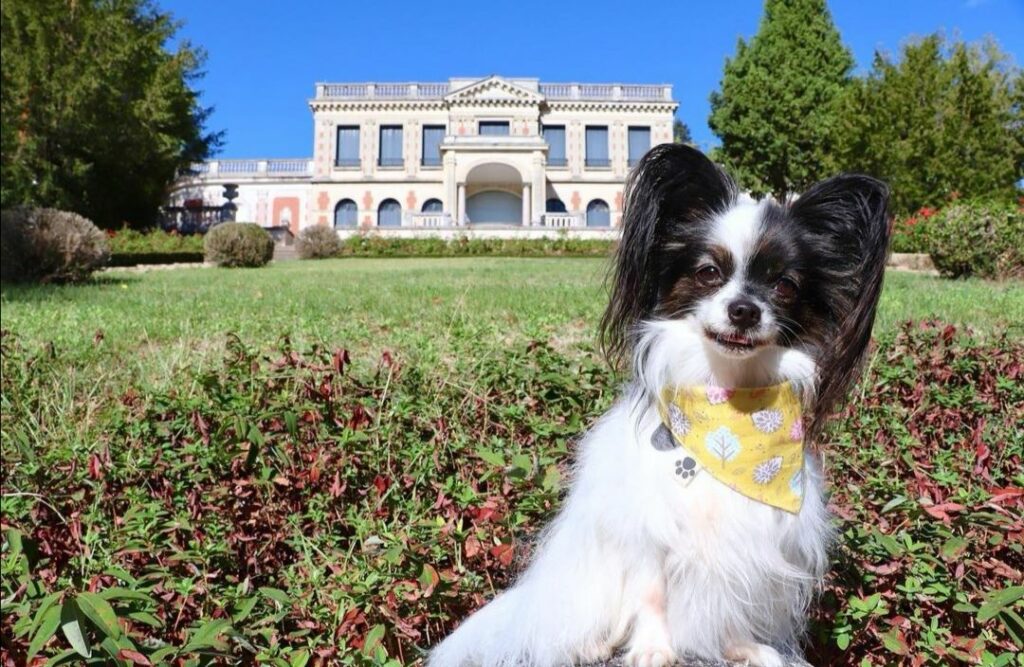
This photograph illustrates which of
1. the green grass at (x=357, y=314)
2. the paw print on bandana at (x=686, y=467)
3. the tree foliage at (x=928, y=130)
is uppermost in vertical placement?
the tree foliage at (x=928, y=130)

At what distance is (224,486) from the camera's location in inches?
121

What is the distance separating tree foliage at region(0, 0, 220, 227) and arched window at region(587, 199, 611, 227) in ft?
80.5

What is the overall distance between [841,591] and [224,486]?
90.5 inches

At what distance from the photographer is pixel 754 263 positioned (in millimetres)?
1778

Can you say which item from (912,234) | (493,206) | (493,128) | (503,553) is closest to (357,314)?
(503,553)

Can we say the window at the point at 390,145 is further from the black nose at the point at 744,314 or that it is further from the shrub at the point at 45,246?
the black nose at the point at 744,314

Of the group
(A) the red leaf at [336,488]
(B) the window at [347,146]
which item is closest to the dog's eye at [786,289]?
(A) the red leaf at [336,488]

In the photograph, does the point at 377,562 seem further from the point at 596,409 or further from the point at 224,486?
the point at 596,409

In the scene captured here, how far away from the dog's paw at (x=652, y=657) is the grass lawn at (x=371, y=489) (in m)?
0.62

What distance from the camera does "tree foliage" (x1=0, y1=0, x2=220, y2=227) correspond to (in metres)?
24.8

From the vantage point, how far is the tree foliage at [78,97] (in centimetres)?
2477

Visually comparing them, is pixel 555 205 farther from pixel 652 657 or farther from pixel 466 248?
pixel 652 657

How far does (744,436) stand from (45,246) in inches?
428

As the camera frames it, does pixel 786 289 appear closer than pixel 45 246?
Yes
